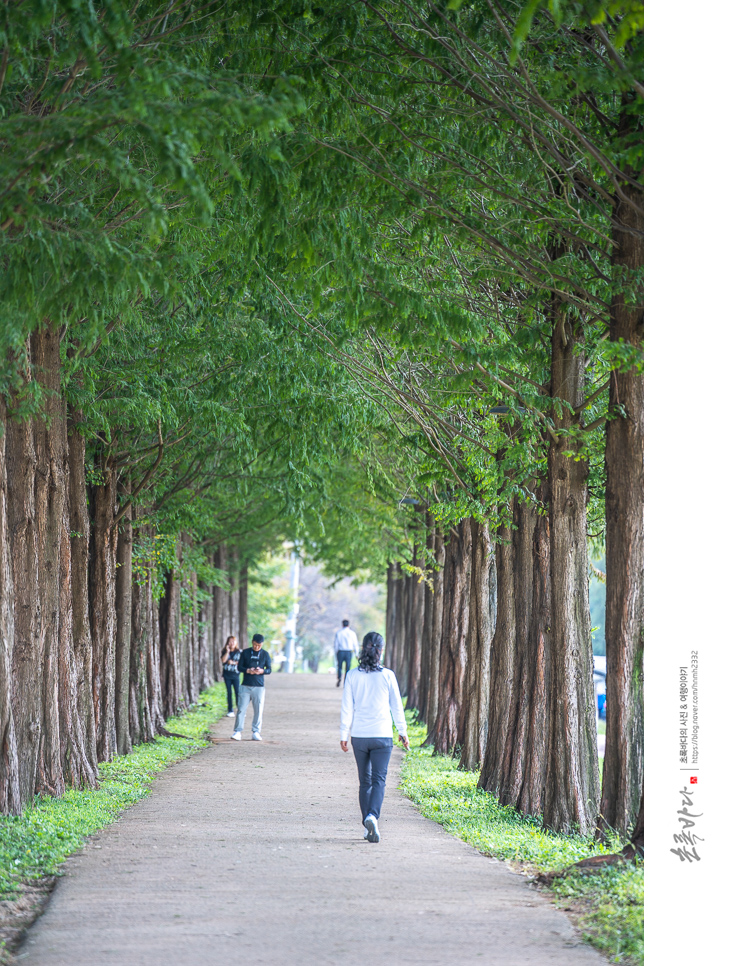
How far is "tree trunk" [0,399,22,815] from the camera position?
10.3 metres

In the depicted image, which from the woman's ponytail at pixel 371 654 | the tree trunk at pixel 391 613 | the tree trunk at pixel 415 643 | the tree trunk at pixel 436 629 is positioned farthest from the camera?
the tree trunk at pixel 391 613

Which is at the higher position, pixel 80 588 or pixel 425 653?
pixel 80 588

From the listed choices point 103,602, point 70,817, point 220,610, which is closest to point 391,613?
point 220,610

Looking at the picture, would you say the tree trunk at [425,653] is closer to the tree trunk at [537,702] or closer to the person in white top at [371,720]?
the tree trunk at [537,702]

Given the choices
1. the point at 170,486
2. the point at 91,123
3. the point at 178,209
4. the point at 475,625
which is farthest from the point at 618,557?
the point at 170,486

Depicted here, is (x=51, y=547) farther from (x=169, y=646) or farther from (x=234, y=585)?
(x=234, y=585)

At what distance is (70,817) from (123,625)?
7976 millimetres

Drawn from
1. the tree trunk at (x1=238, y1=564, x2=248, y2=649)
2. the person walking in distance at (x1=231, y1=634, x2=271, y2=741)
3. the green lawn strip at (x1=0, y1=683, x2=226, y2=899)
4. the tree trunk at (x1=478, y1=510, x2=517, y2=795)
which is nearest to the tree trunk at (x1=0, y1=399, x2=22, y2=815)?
the green lawn strip at (x1=0, y1=683, x2=226, y2=899)

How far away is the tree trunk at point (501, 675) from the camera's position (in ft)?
48.0

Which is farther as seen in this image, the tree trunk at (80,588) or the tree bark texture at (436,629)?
the tree bark texture at (436,629)

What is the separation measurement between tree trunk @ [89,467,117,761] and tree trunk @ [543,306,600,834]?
26.3 feet

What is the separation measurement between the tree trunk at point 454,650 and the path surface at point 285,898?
7.91 metres

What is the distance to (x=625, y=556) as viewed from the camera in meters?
9.10

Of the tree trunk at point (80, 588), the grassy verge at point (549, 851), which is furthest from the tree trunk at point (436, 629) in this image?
the tree trunk at point (80, 588)
